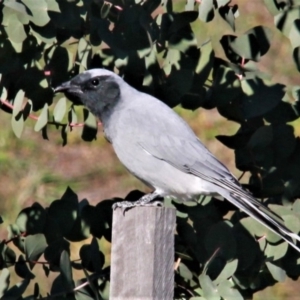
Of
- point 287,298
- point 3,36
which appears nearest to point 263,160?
point 3,36

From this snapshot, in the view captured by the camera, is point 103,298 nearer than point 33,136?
Yes

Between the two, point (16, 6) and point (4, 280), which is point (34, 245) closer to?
point (4, 280)

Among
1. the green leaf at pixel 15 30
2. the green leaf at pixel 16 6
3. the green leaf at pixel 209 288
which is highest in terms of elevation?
the green leaf at pixel 16 6

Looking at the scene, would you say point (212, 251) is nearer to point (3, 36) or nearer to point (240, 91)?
point (240, 91)

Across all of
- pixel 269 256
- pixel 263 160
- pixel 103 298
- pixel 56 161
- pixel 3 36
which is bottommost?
pixel 56 161

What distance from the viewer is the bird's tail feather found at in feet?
11.8

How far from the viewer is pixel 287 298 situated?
20.9 ft

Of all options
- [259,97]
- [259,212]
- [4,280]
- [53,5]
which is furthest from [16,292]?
[259,97]

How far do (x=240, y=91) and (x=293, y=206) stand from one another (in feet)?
1.74

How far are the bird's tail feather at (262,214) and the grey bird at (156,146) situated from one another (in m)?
0.19

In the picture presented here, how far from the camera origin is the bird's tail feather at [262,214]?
3590 millimetres

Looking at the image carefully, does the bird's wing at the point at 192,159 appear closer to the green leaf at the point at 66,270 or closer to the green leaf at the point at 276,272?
the green leaf at the point at 276,272

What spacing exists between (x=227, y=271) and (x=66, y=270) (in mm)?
617

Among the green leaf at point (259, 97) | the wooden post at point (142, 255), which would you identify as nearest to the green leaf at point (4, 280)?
the wooden post at point (142, 255)
